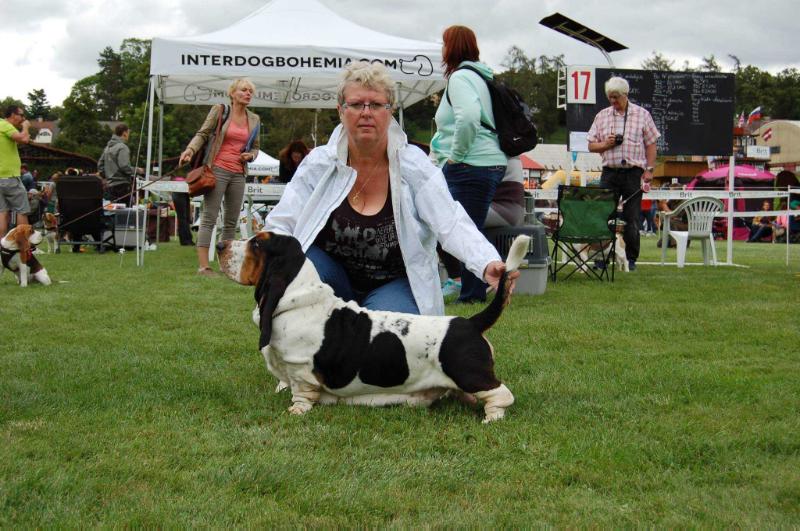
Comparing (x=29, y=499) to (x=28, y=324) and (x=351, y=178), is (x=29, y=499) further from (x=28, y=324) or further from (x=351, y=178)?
(x=28, y=324)

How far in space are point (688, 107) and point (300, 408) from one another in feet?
33.0

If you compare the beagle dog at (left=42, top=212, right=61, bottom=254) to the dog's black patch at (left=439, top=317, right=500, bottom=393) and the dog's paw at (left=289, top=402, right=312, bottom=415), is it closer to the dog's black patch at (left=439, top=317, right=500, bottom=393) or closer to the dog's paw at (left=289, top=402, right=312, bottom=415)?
the dog's paw at (left=289, top=402, right=312, bottom=415)

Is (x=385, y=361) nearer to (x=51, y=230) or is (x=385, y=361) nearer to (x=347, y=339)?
(x=347, y=339)

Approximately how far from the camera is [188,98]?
45.5ft

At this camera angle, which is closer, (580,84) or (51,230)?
(580,84)

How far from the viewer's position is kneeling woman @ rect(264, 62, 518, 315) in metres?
3.71

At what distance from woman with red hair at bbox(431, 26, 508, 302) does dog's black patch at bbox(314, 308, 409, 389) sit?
3.25 m

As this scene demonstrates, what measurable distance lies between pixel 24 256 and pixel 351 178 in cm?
553

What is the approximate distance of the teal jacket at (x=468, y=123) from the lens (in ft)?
20.6

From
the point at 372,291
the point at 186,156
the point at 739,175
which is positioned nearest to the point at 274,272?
the point at 372,291

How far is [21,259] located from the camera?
807cm

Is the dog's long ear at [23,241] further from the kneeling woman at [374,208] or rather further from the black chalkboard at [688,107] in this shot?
the black chalkboard at [688,107]

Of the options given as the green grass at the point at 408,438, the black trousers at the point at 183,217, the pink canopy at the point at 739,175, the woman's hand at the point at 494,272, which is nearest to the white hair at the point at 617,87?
the green grass at the point at 408,438

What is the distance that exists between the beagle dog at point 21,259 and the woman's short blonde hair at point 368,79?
18.4ft
